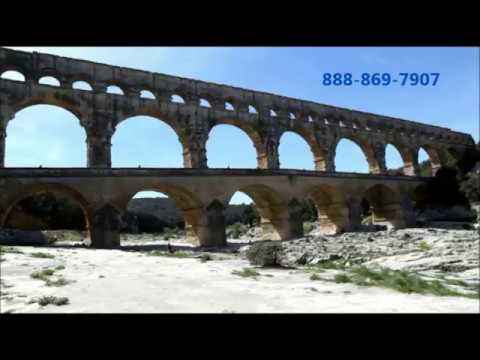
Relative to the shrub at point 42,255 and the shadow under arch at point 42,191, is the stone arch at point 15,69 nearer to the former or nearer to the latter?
the shadow under arch at point 42,191

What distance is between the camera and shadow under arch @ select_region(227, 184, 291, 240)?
26469 mm

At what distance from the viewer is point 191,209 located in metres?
24.5

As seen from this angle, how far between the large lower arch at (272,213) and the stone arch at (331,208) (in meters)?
3.35

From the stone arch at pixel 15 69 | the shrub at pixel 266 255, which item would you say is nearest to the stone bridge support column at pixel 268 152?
the stone arch at pixel 15 69

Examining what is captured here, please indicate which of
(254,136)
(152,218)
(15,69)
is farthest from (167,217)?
(15,69)

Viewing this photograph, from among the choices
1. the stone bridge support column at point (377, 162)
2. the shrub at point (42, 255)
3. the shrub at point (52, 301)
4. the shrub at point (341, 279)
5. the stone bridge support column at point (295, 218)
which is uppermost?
the stone bridge support column at point (377, 162)

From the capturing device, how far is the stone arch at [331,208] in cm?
2975

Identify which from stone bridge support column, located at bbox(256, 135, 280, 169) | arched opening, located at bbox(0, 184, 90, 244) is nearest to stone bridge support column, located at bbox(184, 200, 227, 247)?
stone bridge support column, located at bbox(256, 135, 280, 169)

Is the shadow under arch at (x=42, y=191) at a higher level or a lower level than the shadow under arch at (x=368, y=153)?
lower

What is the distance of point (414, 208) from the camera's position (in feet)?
123
